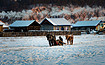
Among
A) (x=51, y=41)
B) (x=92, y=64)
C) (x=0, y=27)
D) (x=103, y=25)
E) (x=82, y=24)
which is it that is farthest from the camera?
A: (x=103, y=25)

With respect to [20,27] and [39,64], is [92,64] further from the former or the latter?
[20,27]

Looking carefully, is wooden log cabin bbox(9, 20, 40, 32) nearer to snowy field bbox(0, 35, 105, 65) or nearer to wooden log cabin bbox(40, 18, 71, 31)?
wooden log cabin bbox(40, 18, 71, 31)

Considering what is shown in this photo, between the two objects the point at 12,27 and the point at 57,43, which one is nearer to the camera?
the point at 57,43

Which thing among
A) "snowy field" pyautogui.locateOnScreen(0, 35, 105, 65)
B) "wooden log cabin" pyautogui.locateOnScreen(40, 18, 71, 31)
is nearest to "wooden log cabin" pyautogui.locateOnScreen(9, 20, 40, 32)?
"wooden log cabin" pyautogui.locateOnScreen(40, 18, 71, 31)

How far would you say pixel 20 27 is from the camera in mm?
88250

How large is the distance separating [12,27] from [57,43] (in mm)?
65745

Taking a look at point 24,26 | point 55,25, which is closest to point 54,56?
point 55,25

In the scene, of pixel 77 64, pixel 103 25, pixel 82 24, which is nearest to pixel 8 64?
pixel 77 64

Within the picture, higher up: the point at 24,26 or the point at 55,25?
the point at 55,25

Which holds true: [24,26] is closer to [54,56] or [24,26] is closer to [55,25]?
[55,25]

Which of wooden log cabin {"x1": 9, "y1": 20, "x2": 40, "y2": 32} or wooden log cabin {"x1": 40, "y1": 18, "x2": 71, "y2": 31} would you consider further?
wooden log cabin {"x1": 9, "y1": 20, "x2": 40, "y2": 32}

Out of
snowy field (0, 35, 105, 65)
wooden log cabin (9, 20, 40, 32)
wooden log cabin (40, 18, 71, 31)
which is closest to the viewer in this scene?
snowy field (0, 35, 105, 65)

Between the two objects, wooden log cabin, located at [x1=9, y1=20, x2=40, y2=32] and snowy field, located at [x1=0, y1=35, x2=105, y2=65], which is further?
wooden log cabin, located at [x1=9, y1=20, x2=40, y2=32]

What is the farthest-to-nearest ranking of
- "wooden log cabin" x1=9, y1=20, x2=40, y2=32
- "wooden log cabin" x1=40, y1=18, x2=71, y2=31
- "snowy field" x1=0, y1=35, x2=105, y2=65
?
"wooden log cabin" x1=9, y1=20, x2=40, y2=32, "wooden log cabin" x1=40, y1=18, x2=71, y2=31, "snowy field" x1=0, y1=35, x2=105, y2=65
